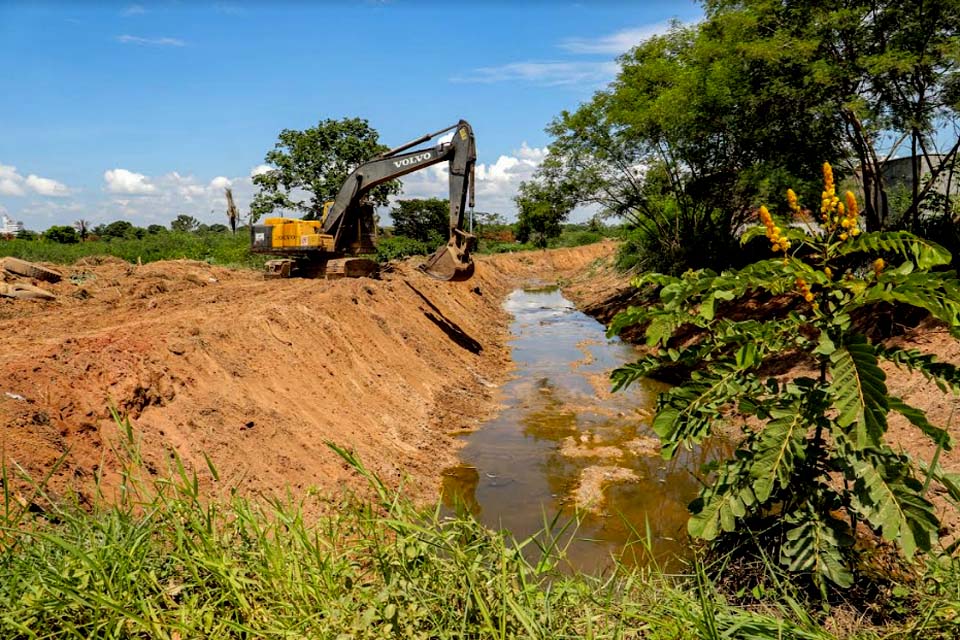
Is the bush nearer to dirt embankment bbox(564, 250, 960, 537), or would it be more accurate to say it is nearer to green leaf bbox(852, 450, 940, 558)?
dirt embankment bbox(564, 250, 960, 537)

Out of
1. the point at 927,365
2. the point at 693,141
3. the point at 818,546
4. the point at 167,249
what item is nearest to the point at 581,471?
the point at 818,546

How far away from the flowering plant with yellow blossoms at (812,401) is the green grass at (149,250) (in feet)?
75.3

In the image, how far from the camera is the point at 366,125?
40719mm

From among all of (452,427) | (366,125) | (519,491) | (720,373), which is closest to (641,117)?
(452,427)

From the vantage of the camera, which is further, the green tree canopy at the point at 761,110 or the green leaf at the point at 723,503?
the green tree canopy at the point at 761,110

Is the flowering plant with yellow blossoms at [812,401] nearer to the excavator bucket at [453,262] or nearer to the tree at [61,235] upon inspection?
the excavator bucket at [453,262]

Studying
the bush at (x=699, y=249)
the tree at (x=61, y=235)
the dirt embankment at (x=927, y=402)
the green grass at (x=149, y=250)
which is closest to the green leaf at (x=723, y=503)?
the dirt embankment at (x=927, y=402)

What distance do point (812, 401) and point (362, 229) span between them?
47.9ft

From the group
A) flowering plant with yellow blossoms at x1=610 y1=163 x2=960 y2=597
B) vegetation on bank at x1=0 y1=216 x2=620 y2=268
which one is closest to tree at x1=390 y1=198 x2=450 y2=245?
vegetation on bank at x1=0 y1=216 x2=620 y2=268

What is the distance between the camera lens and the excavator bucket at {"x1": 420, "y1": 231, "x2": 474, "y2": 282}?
13.3 meters

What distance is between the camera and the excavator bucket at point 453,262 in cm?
1331

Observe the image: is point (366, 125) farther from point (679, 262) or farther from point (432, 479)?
point (432, 479)

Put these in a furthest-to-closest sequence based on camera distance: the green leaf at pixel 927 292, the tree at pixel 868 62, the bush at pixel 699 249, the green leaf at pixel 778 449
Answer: the bush at pixel 699 249 < the tree at pixel 868 62 < the green leaf at pixel 778 449 < the green leaf at pixel 927 292

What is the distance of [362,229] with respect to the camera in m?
16.7
